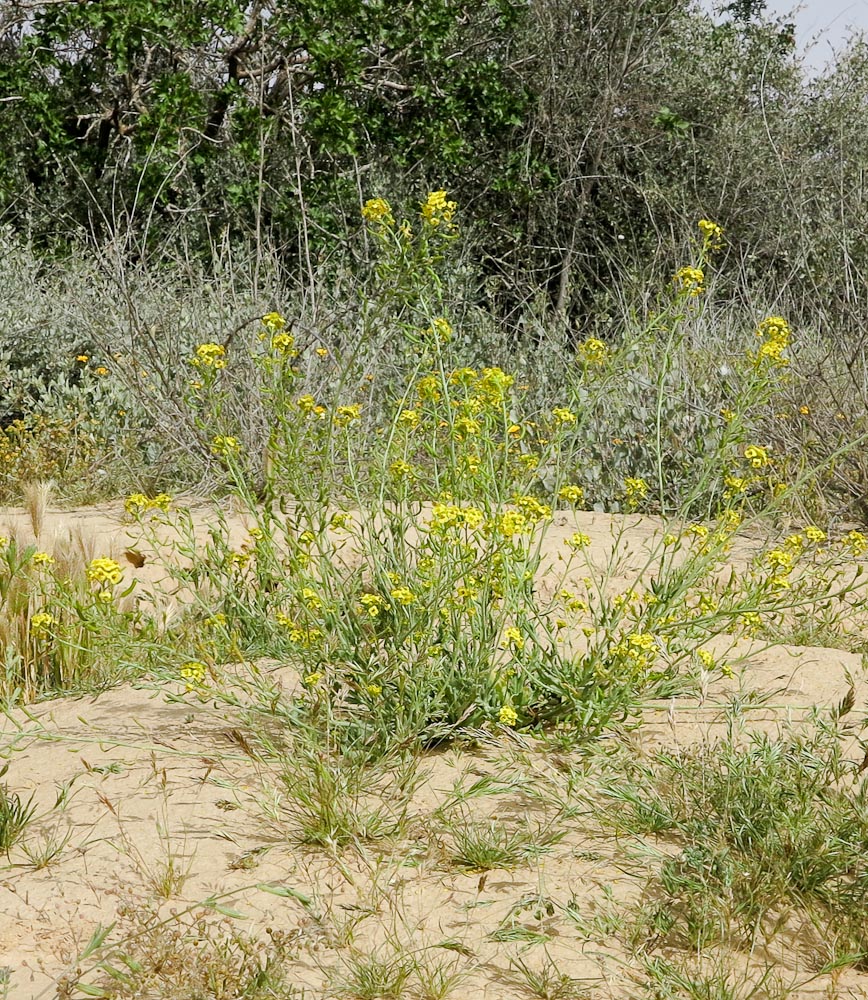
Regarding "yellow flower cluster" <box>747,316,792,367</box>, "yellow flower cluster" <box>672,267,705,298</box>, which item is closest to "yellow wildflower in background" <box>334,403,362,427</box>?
"yellow flower cluster" <box>672,267,705,298</box>

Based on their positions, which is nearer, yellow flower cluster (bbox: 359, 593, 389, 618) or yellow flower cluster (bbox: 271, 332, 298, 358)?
yellow flower cluster (bbox: 359, 593, 389, 618)

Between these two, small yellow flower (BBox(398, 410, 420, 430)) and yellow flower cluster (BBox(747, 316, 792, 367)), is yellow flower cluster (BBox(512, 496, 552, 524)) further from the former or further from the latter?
yellow flower cluster (BBox(747, 316, 792, 367))

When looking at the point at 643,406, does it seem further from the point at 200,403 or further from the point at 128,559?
the point at 128,559

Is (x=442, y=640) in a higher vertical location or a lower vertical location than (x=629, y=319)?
lower

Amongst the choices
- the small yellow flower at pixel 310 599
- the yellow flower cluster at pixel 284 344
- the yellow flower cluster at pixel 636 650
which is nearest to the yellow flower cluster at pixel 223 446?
the yellow flower cluster at pixel 284 344

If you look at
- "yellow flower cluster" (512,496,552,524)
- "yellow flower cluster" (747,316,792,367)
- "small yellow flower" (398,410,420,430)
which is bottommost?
"yellow flower cluster" (512,496,552,524)

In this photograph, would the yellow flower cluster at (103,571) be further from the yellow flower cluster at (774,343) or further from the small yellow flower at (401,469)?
the yellow flower cluster at (774,343)

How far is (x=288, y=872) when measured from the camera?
8.00 feet

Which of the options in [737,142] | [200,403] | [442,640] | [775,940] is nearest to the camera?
[775,940]

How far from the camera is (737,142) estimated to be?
33.3 ft

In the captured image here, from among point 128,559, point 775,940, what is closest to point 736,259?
point 128,559

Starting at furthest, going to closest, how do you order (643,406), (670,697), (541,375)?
1. (541,375)
2. (643,406)
3. (670,697)

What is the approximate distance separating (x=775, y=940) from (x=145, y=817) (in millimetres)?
1401

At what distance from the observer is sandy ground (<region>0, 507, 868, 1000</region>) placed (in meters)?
2.17
